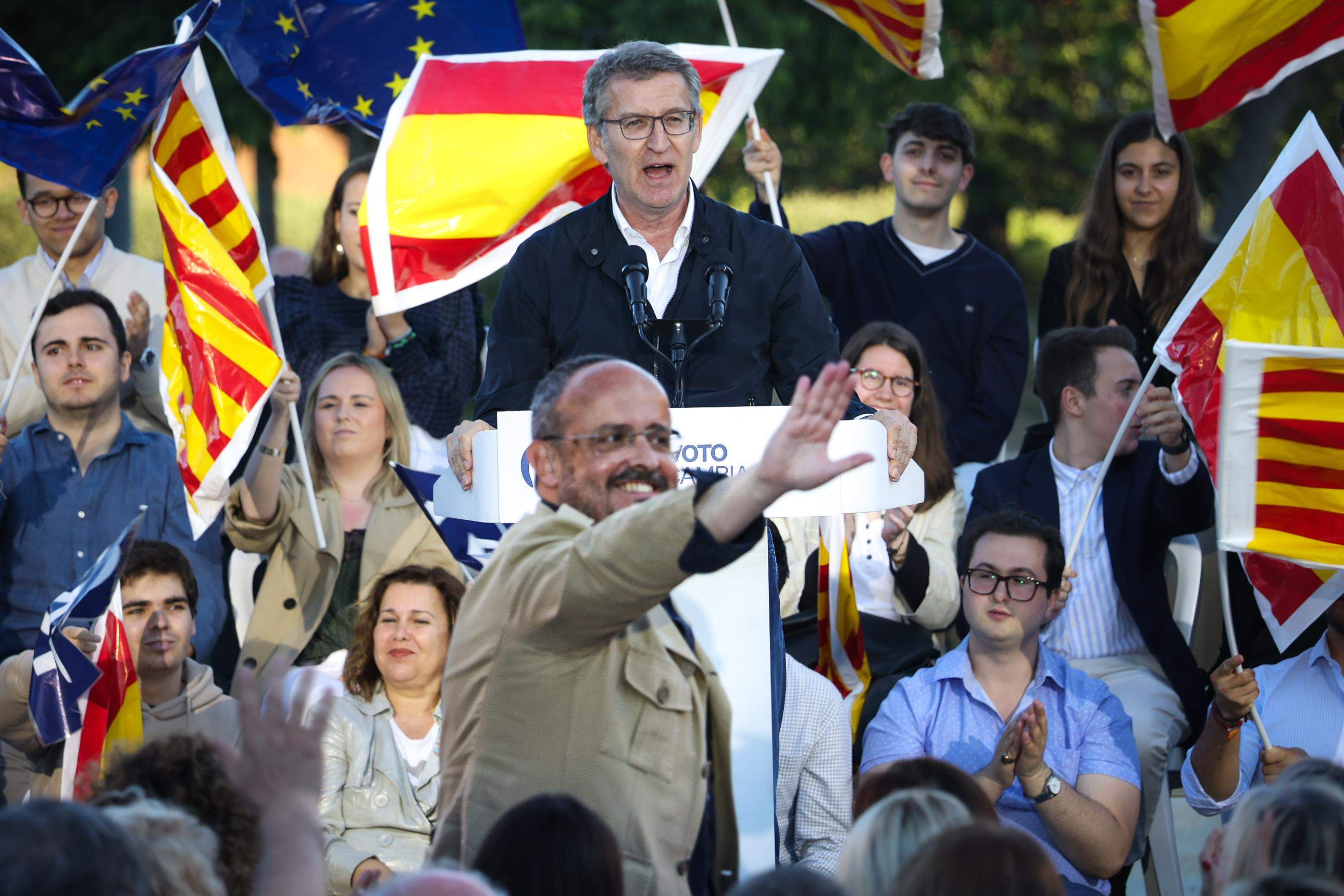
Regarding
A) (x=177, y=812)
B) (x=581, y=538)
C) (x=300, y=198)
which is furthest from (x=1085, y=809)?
(x=300, y=198)

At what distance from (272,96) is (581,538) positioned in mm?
5036

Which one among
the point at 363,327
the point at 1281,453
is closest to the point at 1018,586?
the point at 1281,453

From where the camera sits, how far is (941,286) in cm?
716

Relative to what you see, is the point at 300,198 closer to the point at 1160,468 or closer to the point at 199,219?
the point at 199,219

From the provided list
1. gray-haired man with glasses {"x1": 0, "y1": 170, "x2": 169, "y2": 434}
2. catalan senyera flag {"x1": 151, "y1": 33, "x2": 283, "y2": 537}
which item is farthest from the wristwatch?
gray-haired man with glasses {"x1": 0, "y1": 170, "x2": 169, "y2": 434}

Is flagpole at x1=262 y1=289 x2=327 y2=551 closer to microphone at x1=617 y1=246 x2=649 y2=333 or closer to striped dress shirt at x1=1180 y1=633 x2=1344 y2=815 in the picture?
microphone at x1=617 y1=246 x2=649 y2=333

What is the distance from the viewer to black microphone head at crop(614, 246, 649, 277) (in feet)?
13.4

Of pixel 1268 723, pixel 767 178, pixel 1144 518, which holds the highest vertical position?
pixel 767 178

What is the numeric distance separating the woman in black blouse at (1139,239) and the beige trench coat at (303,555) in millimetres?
2842

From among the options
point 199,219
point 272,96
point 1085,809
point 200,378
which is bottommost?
point 1085,809

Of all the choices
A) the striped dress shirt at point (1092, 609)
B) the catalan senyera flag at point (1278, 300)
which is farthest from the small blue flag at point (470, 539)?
the striped dress shirt at point (1092, 609)

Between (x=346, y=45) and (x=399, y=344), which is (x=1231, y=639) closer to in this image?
(x=399, y=344)

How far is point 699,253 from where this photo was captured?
4.25 metres

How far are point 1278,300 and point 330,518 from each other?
355 cm
